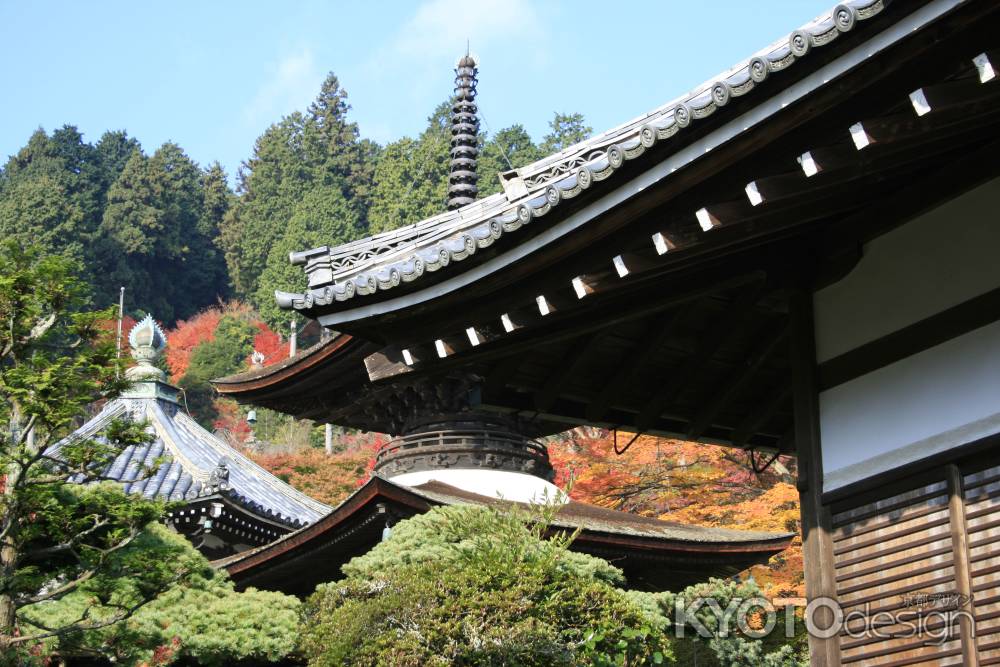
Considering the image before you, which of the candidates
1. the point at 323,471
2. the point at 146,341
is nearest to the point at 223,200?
the point at 323,471

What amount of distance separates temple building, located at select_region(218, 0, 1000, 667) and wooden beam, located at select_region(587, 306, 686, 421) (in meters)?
0.02

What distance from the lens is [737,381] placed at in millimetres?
7824

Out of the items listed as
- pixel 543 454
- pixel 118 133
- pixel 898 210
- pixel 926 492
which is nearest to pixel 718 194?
pixel 898 210

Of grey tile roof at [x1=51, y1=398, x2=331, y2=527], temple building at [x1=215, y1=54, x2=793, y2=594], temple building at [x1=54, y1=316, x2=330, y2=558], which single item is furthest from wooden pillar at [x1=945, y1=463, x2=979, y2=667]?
grey tile roof at [x1=51, y1=398, x2=331, y2=527]

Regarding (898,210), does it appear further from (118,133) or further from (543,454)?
(118,133)

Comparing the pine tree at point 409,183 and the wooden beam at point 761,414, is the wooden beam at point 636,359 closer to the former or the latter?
the wooden beam at point 761,414

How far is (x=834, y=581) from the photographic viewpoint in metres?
5.86

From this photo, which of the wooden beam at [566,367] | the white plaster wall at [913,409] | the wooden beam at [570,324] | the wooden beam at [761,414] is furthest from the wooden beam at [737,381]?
the white plaster wall at [913,409]

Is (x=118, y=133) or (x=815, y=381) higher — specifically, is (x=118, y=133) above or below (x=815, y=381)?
above

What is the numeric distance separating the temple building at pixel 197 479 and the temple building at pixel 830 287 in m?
7.59

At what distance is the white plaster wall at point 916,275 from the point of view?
5.45 metres

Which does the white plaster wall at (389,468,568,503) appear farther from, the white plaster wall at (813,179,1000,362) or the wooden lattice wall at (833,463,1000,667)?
the wooden lattice wall at (833,463,1000,667)

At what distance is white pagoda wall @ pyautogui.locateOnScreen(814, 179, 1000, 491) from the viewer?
536cm

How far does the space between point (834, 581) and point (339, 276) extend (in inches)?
187
